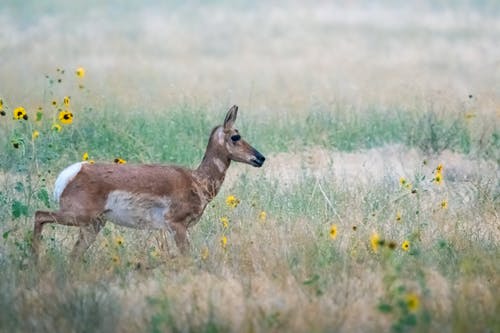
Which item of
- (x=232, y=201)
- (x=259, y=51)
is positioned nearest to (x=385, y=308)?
(x=232, y=201)

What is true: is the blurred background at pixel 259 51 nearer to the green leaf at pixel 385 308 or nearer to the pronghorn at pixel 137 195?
the pronghorn at pixel 137 195

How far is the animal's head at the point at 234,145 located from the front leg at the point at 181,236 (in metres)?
0.83

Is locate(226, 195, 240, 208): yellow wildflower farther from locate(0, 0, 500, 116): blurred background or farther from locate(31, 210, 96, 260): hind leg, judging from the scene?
locate(0, 0, 500, 116): blurred background

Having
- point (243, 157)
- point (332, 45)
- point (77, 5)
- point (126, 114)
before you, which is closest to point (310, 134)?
point (126, 114)

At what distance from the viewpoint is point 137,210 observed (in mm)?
Result: 9305

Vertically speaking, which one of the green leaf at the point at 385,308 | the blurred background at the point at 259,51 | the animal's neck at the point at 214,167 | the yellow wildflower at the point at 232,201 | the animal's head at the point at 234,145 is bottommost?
the green leaf at the point at 385,308

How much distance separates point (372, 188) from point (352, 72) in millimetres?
12187

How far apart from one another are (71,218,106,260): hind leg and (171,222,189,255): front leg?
1.97 feet

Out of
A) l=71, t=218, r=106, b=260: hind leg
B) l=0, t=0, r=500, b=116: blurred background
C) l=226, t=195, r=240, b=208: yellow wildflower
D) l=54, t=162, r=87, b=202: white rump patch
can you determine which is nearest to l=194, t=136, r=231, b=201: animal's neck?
l=226, t=195, r=240, b=208: yellow wildflower

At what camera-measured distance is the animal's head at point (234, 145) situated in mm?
9828


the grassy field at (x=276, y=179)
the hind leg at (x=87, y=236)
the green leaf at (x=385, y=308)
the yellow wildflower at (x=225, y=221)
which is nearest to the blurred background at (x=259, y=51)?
the grassy field at (x=276, y=179)

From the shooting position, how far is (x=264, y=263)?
28.6ft

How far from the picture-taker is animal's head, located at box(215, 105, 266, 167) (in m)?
9.83

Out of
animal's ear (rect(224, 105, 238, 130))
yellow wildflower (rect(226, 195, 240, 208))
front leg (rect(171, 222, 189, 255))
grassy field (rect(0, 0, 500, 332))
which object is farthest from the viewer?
animal's ear (rect(224, 105, 238, 130))
